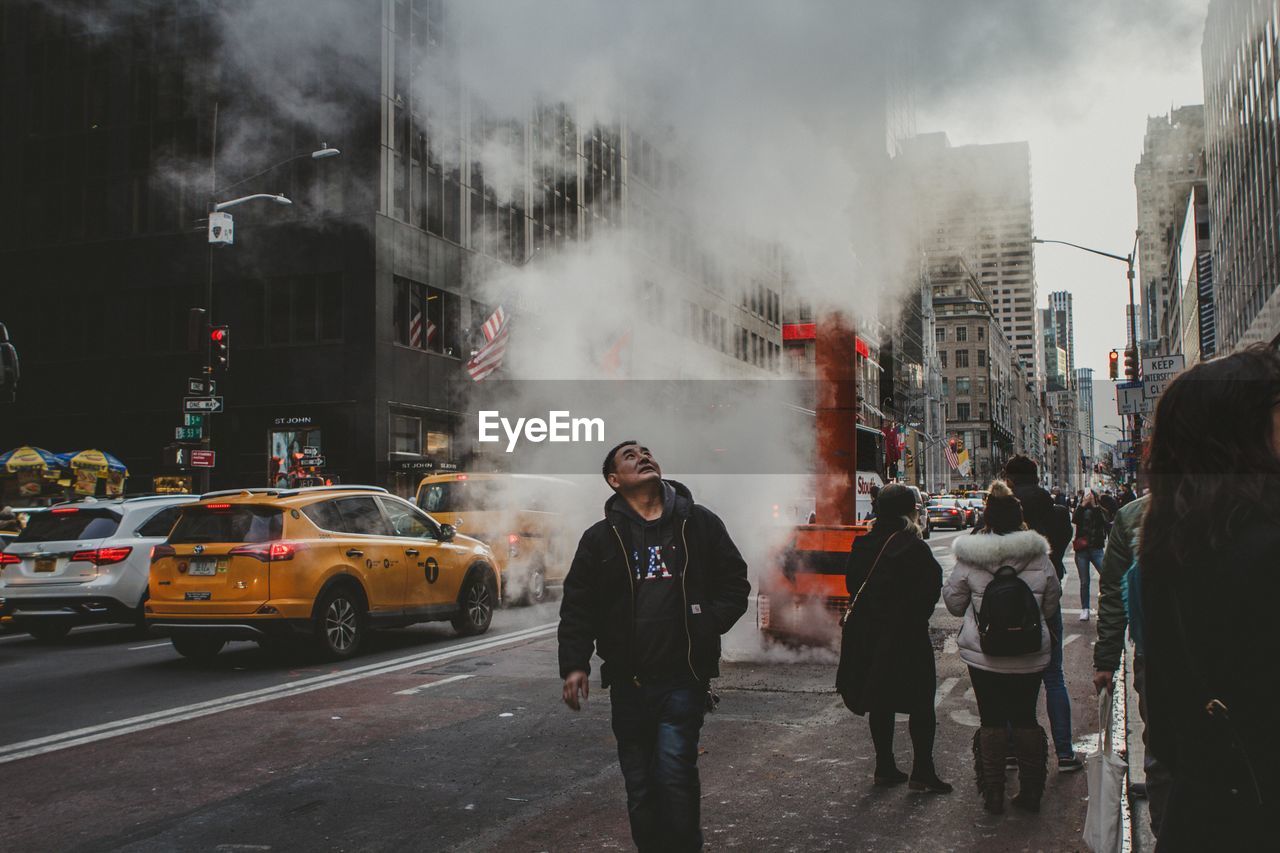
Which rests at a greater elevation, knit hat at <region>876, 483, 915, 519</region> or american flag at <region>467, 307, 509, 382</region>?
american flag at <region>467, 307, 509, 382</region>

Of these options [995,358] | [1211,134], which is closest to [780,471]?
[1211,134]

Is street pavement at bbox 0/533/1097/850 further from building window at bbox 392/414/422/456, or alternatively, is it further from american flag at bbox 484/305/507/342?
building window at bbox 392/414/422/456

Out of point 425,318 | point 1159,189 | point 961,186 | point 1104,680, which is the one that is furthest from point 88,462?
point 1159,189

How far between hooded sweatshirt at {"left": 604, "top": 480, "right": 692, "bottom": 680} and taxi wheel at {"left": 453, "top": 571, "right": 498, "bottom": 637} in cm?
735

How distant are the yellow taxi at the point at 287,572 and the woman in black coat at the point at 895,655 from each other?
17.7ft

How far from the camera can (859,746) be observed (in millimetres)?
5957

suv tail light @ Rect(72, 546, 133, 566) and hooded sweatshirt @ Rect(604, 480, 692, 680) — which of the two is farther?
suv tail light @ Rect(72, 546, 133, 566)

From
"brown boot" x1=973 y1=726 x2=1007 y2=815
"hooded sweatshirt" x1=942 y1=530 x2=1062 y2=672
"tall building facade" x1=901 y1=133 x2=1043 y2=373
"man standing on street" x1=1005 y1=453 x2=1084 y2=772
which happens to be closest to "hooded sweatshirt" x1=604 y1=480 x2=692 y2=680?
"hooded sweatshirt" x1=942 y1=530 x2=1062 y2=672

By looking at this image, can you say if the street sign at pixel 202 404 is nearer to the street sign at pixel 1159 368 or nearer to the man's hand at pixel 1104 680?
the street sign at pixel 1159 368

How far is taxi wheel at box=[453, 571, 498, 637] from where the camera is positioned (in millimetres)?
10867

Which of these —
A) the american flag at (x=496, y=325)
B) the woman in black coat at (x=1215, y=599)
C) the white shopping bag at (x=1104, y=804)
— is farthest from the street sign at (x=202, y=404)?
the woman in black coat at (x=1215, y=599)

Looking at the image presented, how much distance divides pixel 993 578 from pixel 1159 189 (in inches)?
6491

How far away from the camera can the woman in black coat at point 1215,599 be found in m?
1.89

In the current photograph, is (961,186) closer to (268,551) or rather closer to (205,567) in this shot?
(268,551)
